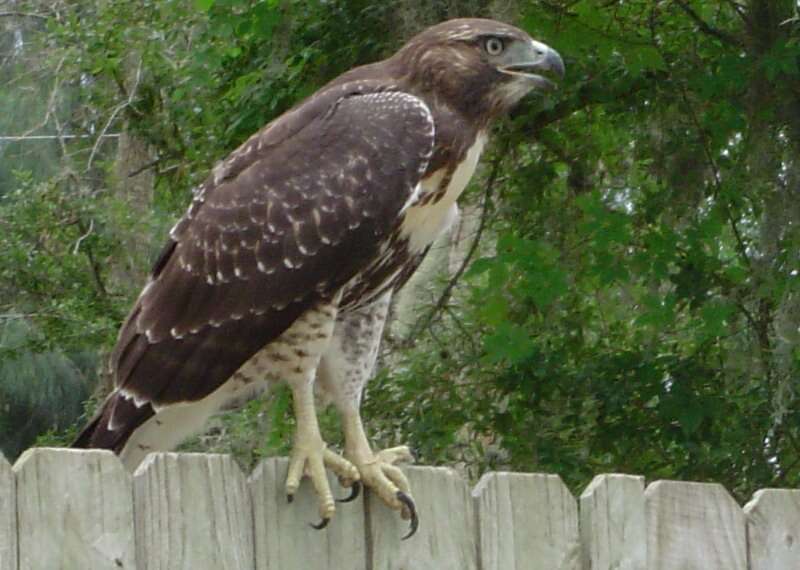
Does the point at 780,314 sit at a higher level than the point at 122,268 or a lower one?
higher

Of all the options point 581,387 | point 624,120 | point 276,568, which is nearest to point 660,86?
point 624,120

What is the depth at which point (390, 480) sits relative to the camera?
118 inches

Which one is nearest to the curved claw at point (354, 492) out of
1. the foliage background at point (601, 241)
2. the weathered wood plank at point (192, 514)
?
the weathered wood plank at point (192, 514)

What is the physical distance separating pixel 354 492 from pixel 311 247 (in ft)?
2.35

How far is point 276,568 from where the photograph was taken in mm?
2529

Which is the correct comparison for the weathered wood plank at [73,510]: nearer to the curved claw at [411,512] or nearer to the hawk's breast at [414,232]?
the curved claw at [411,512]

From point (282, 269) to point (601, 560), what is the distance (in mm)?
1098

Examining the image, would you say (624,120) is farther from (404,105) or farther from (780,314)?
(404,105)

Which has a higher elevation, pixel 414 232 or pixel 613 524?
pixel 414 232

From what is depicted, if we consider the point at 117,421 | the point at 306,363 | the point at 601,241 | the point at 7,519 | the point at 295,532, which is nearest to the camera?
the point at 7,519

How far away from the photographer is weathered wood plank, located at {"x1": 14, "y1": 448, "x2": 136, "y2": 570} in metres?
2.23

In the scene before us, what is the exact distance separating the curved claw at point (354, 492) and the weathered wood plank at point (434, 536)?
0.34ft

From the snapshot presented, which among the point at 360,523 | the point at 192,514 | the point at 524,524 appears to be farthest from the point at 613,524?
the point at 192,514

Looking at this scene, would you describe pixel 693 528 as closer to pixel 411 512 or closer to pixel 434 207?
pixel 411 512
